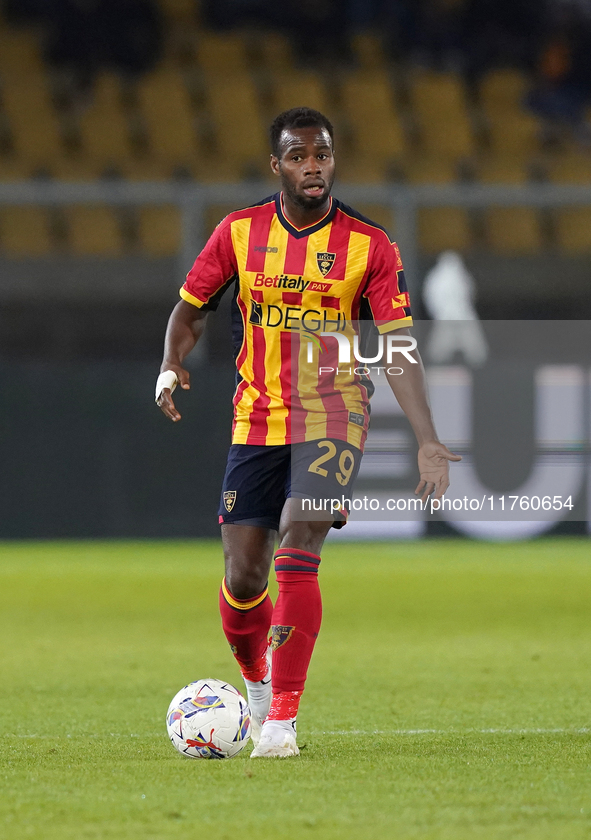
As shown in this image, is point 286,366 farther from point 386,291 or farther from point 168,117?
point 168,117

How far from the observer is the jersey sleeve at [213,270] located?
4539 millimetres

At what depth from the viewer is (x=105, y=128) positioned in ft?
54.8

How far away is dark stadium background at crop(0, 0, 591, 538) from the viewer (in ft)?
40.6

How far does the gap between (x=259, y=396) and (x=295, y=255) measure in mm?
461

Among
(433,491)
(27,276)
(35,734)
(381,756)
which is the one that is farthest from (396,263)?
(27,276)

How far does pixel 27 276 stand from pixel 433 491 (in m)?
9.33

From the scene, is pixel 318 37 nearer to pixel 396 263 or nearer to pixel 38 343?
pixel 38 343

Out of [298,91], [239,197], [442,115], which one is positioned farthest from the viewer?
[442,115]

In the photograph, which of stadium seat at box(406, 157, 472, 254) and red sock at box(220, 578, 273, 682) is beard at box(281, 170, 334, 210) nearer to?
red sock at box(220, 578, 273, 682)

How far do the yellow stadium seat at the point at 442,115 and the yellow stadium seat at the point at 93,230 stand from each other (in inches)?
183

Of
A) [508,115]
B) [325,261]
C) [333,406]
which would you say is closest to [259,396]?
[333,406]

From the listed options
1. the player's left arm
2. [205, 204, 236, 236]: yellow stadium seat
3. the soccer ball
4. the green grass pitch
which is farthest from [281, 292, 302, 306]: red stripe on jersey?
[205, 204, 236, 236]: yellow stadium seat

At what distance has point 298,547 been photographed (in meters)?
4.16

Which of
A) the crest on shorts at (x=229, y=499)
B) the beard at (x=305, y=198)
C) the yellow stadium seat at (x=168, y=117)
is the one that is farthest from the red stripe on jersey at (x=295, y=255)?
the yellow stadium seat at (x=168, y=117)
